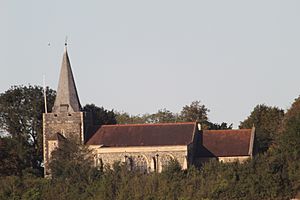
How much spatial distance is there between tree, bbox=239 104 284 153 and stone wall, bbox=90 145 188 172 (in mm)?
10412

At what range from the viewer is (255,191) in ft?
188

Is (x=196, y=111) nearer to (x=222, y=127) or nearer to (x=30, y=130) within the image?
(x=222, y=127)

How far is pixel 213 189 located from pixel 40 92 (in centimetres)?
2100

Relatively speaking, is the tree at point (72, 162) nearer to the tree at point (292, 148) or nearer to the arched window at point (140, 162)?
the arched window at point (140, 162)

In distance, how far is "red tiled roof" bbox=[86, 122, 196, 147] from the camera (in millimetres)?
67562

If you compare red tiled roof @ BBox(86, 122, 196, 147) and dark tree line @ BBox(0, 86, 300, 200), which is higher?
red tiled roof @ BBox(86, 122, 196, 147)

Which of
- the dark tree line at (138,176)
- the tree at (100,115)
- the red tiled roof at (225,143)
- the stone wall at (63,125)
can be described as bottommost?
the dark tree line at (138,176)

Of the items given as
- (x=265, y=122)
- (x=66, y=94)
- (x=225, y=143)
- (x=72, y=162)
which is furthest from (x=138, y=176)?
(x=265, y=122)

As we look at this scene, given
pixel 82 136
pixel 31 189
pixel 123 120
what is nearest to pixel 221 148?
pixel 82 136

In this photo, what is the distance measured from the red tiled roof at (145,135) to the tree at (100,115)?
367 inches

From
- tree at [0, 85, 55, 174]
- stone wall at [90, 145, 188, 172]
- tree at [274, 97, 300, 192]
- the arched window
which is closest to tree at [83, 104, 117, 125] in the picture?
tree at [0, 85, 55, 174]

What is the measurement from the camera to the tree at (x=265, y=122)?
75875 mm

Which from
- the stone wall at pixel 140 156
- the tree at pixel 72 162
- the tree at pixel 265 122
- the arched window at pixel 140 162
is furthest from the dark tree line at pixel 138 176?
the tree at pixel 265 122

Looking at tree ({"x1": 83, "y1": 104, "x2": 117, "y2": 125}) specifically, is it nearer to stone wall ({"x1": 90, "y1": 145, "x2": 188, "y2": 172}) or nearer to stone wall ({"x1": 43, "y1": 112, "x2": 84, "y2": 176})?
stone wall ({"x1": 43, "y1": 112, "x2": 84, "y2": 176})
